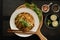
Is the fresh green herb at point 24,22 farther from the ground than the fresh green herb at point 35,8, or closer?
closer

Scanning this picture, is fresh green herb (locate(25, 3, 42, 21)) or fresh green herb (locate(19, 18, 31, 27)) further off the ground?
fresh green herb (locate(25, 3, 42, 21))

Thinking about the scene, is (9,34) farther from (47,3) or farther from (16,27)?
(47,3)

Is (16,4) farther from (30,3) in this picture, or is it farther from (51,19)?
(51,19)

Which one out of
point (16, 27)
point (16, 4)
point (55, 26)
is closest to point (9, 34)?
point (16, 27)

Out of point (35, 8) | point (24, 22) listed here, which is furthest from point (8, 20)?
point (35, 8)

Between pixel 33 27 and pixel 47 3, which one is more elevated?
pixel 47 3

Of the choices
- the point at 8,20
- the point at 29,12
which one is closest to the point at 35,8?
the point at 29,12

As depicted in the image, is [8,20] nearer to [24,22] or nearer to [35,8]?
[24,22]

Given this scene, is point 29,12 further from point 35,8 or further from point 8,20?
point 8,20

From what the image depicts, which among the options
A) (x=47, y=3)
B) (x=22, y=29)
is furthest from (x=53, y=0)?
(x=22, y=29)
